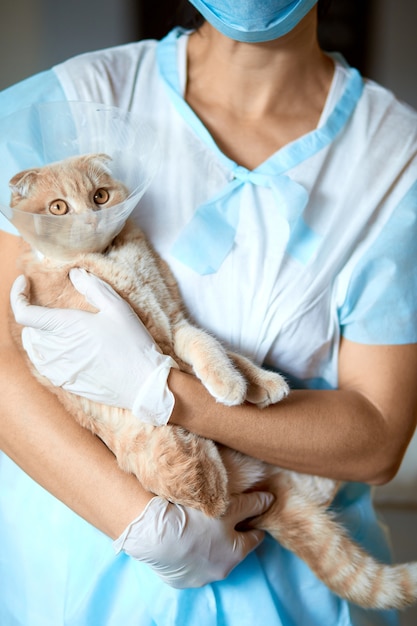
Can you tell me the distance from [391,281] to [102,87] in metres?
0.54

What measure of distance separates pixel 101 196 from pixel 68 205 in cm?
6

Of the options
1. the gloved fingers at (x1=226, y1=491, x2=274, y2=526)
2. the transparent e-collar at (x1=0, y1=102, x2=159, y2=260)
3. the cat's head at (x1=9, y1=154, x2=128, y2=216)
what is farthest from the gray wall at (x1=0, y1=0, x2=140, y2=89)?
the gloved fingers at (x1=226, y1=491, x2=274, y2=526)

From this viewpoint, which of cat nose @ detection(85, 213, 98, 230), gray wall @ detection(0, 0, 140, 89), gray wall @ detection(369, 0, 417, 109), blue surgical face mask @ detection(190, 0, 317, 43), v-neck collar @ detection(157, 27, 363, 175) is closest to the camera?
cat nose @ detection(85, 213, 98, 230)

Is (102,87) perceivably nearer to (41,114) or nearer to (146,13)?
(41,114)

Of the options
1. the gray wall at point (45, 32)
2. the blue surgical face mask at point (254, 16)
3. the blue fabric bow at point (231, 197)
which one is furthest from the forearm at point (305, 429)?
the gray wall at point (45, 32)

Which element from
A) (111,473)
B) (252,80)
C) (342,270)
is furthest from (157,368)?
(252,80)

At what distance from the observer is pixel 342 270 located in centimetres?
120

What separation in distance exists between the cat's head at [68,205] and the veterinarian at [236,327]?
0.06m

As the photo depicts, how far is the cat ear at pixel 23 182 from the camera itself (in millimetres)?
1008

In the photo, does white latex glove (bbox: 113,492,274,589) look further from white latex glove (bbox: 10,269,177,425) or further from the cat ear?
the cat ear

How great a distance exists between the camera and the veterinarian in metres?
1.04

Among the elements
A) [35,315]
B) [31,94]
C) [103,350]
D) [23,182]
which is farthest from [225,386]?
[31,94]

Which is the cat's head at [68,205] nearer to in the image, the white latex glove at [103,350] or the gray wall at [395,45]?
the white latex glove at [103,350]

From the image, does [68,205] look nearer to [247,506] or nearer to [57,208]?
[57,208]
